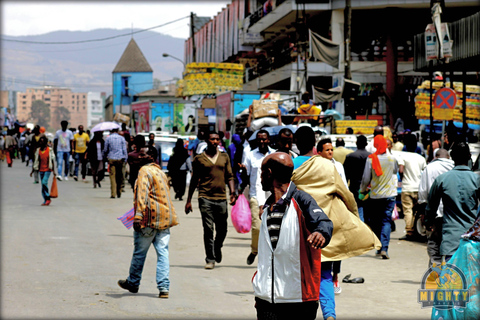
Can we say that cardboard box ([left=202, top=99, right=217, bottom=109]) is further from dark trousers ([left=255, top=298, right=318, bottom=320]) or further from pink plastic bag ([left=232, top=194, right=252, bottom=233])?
dark trousers ([left=255, top=298, right=318, bottom=320])

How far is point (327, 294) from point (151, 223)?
2688mm

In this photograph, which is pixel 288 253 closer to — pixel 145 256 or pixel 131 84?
pixel 145 256

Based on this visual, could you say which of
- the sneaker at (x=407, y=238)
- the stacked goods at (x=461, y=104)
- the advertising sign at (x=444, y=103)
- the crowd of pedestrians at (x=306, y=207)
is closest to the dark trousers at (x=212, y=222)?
the crowd of pedestrians at (x=306, y=207)

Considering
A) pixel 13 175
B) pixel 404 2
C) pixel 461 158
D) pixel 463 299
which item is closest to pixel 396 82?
pixel 404 2

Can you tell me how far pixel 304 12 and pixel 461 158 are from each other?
30.5 metres

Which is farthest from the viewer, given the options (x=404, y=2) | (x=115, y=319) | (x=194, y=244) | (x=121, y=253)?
(x=404, y=2)

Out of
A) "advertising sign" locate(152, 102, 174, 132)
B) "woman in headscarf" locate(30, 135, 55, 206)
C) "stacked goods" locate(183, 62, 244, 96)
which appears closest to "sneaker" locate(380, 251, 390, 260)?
"woman in headscarf" locate(30, 135, 55, 206)

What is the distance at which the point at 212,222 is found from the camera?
35.4 feet

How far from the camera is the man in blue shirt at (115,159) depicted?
2108cm

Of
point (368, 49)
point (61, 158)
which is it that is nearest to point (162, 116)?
point (368, 49)

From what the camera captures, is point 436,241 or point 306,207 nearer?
point 306,207

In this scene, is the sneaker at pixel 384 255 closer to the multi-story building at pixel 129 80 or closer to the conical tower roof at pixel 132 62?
the multi-story building at pixel 129 80

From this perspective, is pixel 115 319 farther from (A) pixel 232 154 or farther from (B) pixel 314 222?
(A) pixel 232 154

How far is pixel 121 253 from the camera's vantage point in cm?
1170
